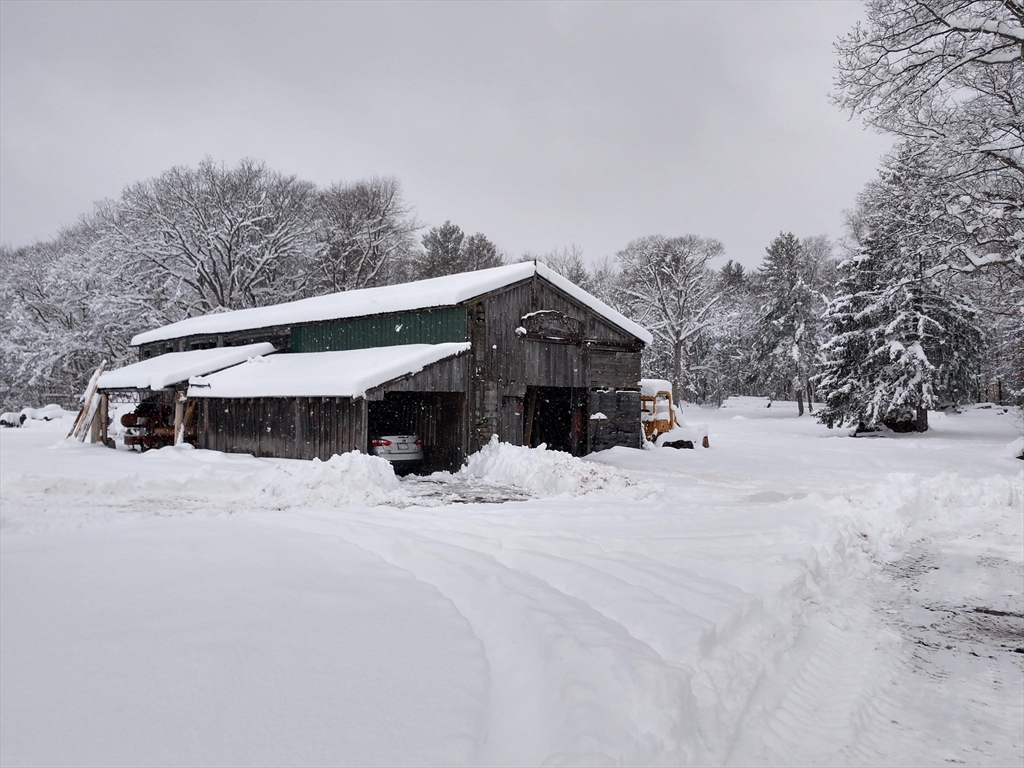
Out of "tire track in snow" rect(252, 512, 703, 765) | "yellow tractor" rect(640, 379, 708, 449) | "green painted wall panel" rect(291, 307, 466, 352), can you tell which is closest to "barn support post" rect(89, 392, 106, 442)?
"green painted wall panel" rect(291, 307, 466, 352)

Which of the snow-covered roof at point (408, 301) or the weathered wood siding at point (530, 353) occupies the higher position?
the snow-covered roof at point (408, 301)

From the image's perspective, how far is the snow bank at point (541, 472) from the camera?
550 inches

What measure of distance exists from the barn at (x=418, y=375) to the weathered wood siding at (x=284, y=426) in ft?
0.14

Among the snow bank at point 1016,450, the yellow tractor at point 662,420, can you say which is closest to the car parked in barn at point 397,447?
the yellow tractor at point 662,420

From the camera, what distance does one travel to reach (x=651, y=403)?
2759cm

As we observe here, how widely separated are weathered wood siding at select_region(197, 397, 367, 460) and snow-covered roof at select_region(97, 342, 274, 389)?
1209 millimetres

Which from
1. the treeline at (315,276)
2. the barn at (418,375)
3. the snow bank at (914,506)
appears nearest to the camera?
the snow bank at (914,506)

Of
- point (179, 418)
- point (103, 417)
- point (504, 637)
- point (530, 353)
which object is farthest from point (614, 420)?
point (103, 417)

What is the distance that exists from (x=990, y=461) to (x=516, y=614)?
21.7m

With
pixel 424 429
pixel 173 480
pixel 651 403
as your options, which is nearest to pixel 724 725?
pixel 173 480

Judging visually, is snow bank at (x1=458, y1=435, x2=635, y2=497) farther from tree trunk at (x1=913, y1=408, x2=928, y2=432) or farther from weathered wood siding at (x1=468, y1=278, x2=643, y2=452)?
tree trunk at (x1=913, y1=408, x2=928, y2=432)

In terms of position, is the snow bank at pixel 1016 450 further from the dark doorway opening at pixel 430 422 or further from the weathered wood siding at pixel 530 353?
the dark doorway opening at pixel 430 422

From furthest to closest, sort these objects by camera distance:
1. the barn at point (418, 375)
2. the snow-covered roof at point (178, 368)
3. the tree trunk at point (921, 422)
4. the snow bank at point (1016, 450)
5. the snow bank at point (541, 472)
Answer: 1. the tree trunk at point (921, 422)
2. the snow-covered roof at point (178, 368)
3. the snow bank at point (1016, 450)
4. the barn at point (418, 375)
5. the snow bank at point (541, 472)

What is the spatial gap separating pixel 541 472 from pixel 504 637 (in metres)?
10.2
